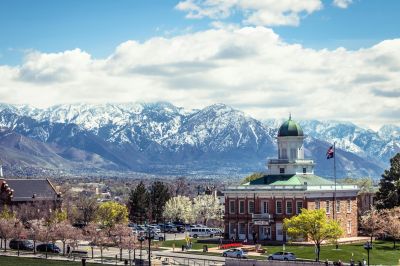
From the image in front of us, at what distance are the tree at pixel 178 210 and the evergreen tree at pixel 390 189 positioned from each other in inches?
2095

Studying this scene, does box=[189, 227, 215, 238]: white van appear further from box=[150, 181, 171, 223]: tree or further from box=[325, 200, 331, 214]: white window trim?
A: box=[150, 181, 171, 223]: tree

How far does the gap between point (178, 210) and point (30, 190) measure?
3172cm

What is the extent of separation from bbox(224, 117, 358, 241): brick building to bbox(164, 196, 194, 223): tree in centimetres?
4189

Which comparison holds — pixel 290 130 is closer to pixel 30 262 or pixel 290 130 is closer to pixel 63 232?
pixel 63 232

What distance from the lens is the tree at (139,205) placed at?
168 m

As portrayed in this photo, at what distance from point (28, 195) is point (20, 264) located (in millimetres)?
72574

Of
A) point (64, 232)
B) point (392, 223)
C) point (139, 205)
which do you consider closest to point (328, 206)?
point (392, 223)

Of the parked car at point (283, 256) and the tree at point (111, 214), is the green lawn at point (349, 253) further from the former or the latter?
the tree at point (111, 214)

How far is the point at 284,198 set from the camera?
415ft

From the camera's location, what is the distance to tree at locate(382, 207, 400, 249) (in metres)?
112

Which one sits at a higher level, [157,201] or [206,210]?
[157,201]

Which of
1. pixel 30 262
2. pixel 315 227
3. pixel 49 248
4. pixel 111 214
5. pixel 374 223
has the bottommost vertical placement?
pixel 30 262

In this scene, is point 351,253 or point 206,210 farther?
point 206,210

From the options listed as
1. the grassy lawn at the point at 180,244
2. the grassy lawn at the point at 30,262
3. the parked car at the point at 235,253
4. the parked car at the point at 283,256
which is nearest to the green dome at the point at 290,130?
the grassy lawn at the point at 180,244
